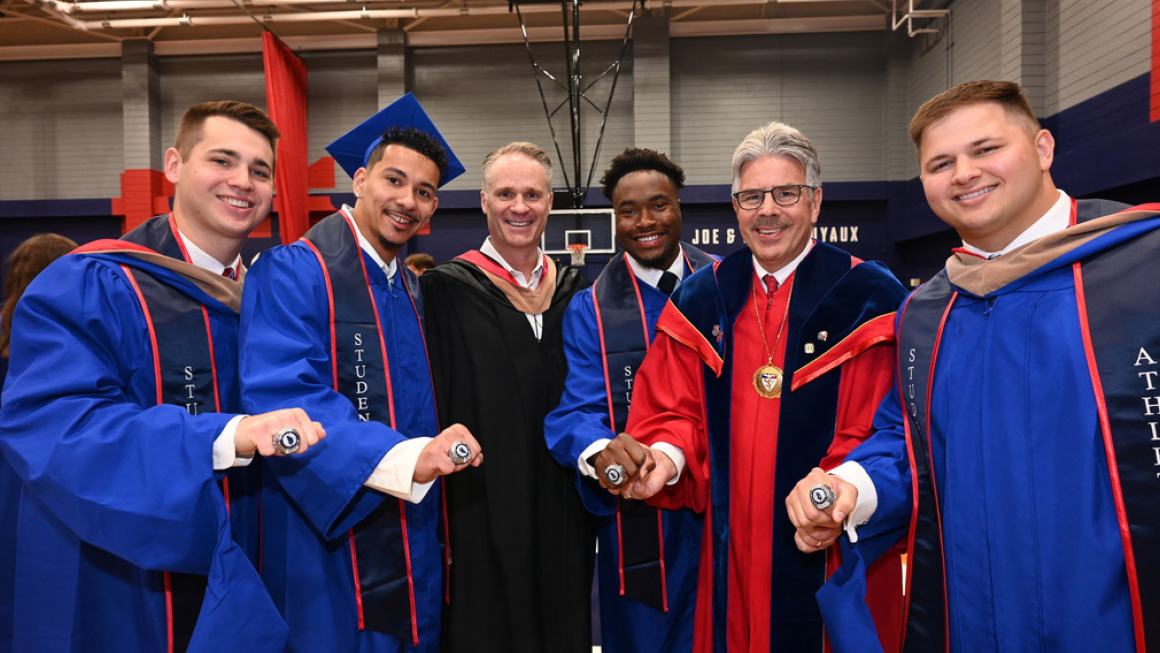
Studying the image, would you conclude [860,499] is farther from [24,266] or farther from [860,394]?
[24,266]

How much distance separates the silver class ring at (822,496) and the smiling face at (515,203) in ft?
5.03

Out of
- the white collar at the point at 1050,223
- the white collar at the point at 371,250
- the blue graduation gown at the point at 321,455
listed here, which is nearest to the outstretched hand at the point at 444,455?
the blue graduation gown at the point at 321,455

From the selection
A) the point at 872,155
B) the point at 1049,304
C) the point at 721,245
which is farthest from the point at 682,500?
the point at 872,155

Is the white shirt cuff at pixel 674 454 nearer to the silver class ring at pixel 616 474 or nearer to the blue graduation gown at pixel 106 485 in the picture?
the silver class ring at pixel 616 474

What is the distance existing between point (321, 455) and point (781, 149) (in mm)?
1591

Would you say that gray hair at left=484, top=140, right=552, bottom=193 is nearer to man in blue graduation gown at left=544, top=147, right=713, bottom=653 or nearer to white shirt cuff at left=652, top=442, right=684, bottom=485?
man in blue graduation gown at left=544, top=147, right=713, bottom=653

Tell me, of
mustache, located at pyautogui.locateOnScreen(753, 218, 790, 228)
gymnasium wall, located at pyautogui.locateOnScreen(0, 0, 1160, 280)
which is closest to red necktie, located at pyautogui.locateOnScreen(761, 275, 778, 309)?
mustache, located at pyautogui.locateOnScreen(753, 218, 790, 228)

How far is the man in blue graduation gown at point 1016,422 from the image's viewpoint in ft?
4.33

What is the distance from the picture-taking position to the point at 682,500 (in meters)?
2.22

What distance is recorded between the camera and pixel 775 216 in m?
2.04

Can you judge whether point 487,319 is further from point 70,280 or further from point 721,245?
point 721,245

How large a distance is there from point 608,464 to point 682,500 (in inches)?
14.1

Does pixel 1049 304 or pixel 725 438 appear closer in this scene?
pixel 1049 304

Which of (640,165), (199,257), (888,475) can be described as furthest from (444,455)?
(640,165)
